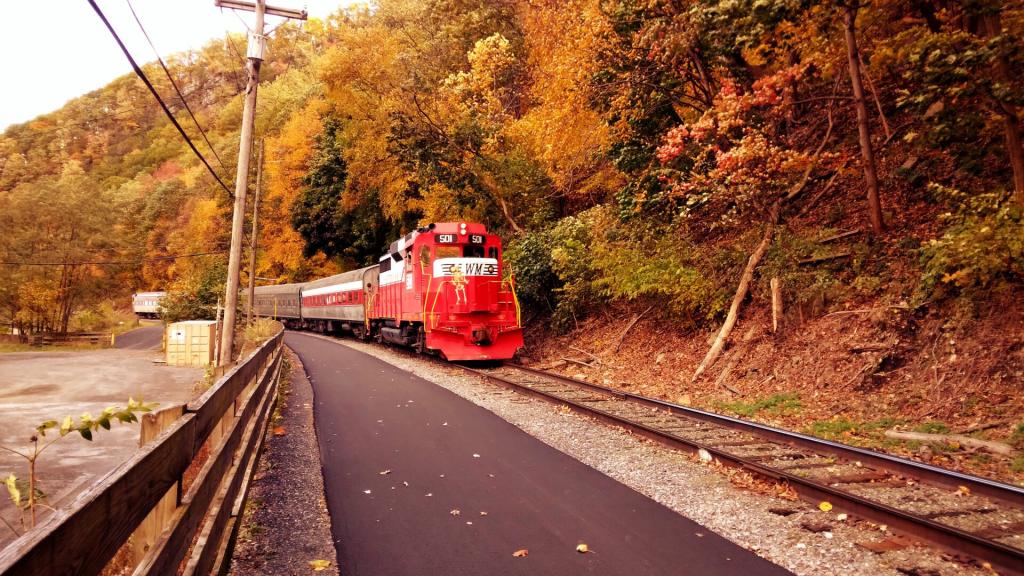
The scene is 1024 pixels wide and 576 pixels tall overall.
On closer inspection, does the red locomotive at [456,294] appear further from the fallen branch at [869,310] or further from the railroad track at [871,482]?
the fallen branch at [869,310]

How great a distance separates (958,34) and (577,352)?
11.1m

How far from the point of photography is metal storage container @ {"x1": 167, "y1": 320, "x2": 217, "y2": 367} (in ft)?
88.1

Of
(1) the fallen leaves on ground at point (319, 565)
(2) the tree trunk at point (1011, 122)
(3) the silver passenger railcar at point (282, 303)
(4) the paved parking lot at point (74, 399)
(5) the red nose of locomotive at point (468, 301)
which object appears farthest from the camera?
(3) the silver passenger railcar at point (282, 303)

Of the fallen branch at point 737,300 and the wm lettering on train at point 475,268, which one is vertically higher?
the wm lettering on train at point 475,268

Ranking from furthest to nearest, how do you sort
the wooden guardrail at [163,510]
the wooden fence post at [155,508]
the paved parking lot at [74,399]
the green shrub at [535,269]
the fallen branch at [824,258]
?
1. the green shrub at [535,269]
2. the fallen branch at [824,258]
3. the paved parking lot at [74,399]
4. the wooden fence post at [155,508]
5. the wooden guardrail at [163,510]

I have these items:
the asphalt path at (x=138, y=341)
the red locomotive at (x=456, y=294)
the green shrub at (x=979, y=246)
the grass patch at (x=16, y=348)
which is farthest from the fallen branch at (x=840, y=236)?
the grass patch at (x=16, y=348)

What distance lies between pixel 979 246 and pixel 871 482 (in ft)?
13.5

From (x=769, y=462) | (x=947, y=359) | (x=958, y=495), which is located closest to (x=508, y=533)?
(x=769, y=462)

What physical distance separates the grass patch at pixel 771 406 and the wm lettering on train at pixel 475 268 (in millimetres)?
8102

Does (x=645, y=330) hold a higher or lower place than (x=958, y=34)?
lower

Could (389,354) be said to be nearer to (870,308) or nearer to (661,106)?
(661,106)

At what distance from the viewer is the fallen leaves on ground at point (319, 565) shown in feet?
14.4

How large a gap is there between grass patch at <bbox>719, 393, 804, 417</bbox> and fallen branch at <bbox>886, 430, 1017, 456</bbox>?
178cm

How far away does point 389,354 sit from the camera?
2080 cm
